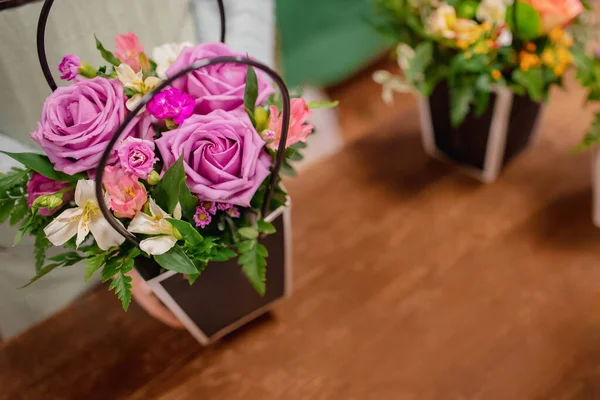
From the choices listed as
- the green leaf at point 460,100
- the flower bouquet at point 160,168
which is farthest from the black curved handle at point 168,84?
the green leaf at point 460,100

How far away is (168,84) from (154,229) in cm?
13

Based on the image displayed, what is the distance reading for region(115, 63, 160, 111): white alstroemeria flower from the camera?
47 cm

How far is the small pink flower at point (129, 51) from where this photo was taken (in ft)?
1.71

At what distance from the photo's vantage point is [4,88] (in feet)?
2.04

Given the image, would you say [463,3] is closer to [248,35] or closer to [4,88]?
[248,35]

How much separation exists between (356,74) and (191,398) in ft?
3.51

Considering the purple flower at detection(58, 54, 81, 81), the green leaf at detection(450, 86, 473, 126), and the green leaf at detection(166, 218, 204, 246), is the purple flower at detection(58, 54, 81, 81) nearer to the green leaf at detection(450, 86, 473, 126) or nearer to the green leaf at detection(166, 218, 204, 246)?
the green leaf at detection(166, 218, 204, 246)

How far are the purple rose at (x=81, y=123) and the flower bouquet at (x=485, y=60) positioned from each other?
1.40 ft

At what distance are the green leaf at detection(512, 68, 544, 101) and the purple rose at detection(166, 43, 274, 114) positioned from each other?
37 centimetres

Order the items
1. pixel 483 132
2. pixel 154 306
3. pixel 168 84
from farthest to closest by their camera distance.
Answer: pixel 483 132, pixel 154 306, pixel 168 84

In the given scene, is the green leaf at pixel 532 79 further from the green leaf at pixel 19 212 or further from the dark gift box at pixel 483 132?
the green leaf at pixel 19 212

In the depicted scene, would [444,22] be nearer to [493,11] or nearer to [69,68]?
[493,11]

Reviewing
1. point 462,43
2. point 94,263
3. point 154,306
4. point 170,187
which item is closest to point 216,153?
point 170,187

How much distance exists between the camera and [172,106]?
456 mm
